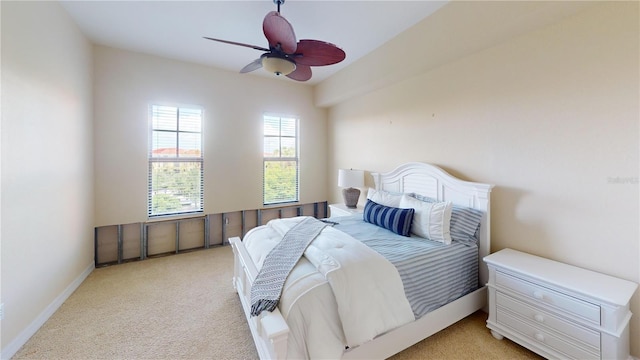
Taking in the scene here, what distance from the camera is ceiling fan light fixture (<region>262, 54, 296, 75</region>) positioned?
6.57ft

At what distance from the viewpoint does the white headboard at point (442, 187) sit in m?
2.28

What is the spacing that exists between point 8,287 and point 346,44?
392 centimetres

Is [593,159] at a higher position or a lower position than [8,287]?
higher

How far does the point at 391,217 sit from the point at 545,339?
4.57 feet

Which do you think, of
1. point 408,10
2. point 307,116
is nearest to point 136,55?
point 307,116

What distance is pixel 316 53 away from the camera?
2.05m

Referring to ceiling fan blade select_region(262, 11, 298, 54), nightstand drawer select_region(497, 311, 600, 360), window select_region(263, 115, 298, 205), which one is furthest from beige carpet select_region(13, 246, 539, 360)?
ceiling fan blade select_region(262, 11, 298, 54)

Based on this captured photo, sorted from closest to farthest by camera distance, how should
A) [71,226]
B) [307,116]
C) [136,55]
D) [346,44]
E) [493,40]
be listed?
[493,40]
[71,226]
[346,44]
[136,55]
[307,116]

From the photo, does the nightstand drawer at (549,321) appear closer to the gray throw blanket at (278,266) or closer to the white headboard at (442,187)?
the white headboard at (442,187)

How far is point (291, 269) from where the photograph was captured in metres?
1.65

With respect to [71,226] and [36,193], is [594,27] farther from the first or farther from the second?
[71,226]

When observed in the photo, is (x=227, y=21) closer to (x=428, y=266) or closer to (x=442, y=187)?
(x=442, y=187)

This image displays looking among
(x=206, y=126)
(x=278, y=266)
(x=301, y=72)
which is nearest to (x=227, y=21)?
(x=301, y=72)

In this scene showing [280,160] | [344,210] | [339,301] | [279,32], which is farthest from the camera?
[280,160]
